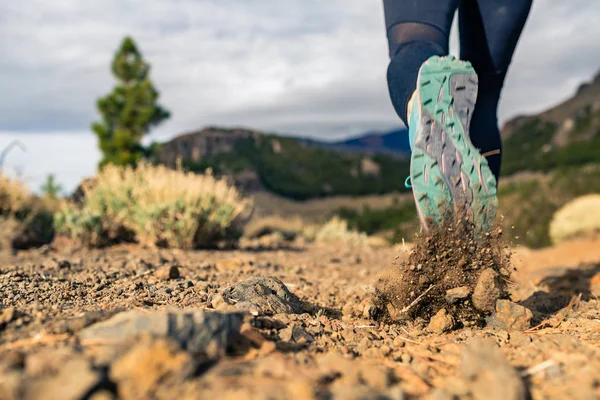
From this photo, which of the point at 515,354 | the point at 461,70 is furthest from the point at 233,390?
the point at 461,70

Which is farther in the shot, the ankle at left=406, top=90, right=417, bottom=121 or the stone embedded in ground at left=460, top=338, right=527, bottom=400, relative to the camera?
the ankle at left=406, top=90, right=417, bottom=121

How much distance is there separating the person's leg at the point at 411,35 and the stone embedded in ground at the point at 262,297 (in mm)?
1008

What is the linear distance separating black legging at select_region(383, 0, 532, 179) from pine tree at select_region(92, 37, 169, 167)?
11.9 meters

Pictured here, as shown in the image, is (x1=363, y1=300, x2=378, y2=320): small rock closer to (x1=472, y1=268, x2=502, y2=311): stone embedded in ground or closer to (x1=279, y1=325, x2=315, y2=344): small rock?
(x1=472, y1=268, x2=502, y2=311): stone embedded in ground

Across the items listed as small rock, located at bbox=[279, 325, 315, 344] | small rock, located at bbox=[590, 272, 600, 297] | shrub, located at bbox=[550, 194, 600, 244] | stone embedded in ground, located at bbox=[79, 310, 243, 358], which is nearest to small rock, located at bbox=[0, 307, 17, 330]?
Answer: stone embedded in ground, located at bbox=[79, 310, 243, 358]

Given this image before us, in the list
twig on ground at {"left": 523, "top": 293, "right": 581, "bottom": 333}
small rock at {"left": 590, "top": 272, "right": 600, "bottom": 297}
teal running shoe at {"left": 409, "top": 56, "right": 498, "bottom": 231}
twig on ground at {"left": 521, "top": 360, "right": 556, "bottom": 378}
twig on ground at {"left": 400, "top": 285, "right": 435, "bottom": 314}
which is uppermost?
teal running shoe at {"left": 409, "top": 56, "right": 498, "bottom": 231}

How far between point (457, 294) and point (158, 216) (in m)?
4.41

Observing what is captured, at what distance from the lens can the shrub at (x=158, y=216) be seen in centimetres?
612

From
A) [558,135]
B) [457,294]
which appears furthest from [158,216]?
[558,135]

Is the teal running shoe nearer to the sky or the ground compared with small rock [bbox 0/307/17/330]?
nearer to the sky

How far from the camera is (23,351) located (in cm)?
150

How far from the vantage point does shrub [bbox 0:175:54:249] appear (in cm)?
669

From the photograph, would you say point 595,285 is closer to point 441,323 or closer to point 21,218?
point 441,323

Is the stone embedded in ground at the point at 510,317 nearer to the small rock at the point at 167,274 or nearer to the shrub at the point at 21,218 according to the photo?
the small rock at the point at 167,274
